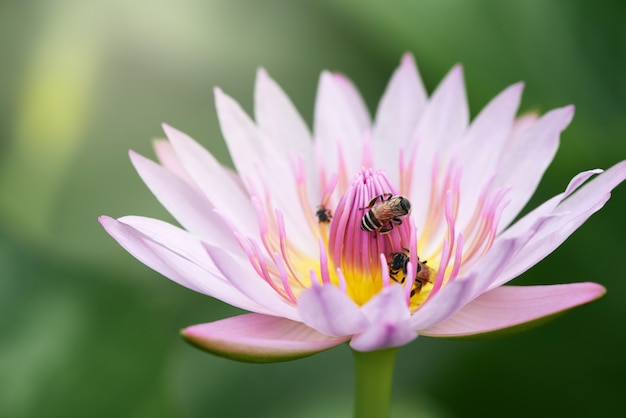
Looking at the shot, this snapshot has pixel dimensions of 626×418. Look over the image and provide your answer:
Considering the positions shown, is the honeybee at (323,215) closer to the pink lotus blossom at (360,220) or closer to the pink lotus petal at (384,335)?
the pink lotus blossom at (360,220)

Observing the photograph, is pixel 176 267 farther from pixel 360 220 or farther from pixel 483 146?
pixel 483 146

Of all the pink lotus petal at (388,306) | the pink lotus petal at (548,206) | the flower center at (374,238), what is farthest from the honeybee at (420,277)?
the pink lotus petal at (388,306)

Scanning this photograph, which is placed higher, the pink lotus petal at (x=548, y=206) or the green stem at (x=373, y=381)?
the pink lotus petal at (x=548, y=206)

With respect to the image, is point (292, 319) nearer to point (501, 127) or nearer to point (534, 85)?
point (501, 127)

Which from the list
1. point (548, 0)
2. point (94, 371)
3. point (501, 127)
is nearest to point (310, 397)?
point (94, 371)

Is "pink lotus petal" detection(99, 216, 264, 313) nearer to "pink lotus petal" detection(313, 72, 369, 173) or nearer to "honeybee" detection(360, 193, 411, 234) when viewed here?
"honeybee" detection(360, 193, 411, 234)

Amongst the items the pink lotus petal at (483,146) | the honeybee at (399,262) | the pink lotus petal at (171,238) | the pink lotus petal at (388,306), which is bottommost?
the pink lotus petal at (388,306)
